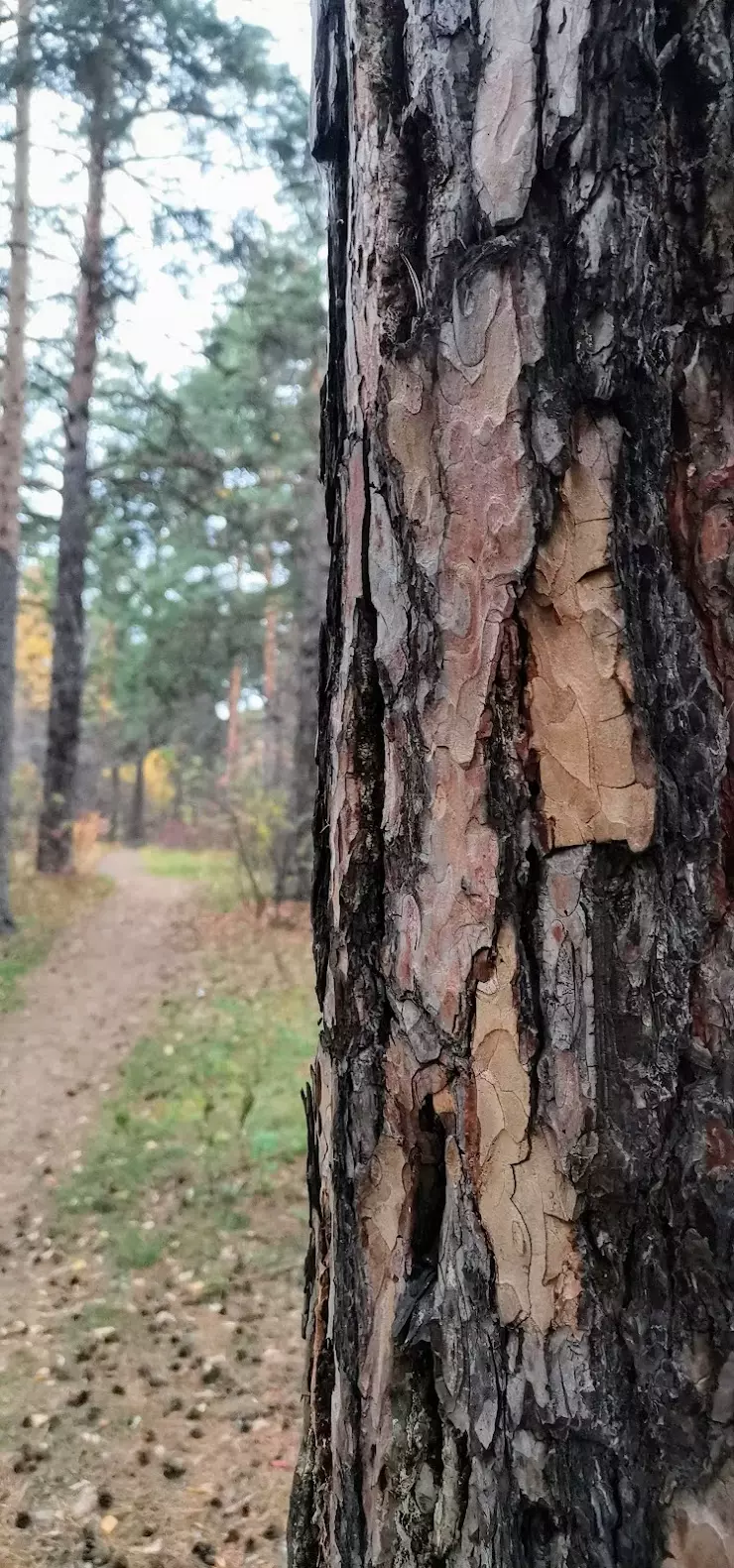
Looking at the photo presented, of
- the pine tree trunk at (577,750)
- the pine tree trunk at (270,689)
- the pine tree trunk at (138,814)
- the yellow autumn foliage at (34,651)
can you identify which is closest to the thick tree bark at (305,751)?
the pine tree trunk at (577,750)

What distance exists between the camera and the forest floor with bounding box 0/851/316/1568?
100 inches

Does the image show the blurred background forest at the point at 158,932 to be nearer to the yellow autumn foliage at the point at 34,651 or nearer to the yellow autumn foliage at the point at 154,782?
the yellow autumn foliage at the point at 34,651

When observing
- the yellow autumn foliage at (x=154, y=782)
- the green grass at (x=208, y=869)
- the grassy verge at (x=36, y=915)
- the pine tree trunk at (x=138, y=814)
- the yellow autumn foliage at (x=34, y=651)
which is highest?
the yellow autumn foliage at (x=34, y=651)

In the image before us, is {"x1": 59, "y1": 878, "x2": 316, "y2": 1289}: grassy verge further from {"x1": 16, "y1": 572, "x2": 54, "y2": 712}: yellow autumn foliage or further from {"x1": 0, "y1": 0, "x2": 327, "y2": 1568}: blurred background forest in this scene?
{"x1": 16, "y1": 572, "x2": 54, "y2": 712}: yellow autumn foliage

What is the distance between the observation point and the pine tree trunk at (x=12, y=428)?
8594mm

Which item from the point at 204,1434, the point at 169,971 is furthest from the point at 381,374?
A: the point at 169,971

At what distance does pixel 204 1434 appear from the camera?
2.90 meters

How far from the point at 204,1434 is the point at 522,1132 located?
254cm

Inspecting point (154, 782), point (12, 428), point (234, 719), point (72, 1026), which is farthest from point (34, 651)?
point (72, 1026)

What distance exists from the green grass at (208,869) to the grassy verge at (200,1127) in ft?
12.5

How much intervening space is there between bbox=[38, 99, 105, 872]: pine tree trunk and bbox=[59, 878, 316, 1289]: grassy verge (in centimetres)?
488

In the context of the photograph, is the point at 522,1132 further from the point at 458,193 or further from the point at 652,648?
the point at 458,193

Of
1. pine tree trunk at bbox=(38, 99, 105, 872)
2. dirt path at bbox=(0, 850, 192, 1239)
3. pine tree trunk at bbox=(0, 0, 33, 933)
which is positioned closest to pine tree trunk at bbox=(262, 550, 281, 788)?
pine tree trunk at bbox=(38, 99, 105, 872)

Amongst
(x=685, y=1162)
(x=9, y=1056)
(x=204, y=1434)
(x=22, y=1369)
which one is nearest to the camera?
(x=685, y=1162)
